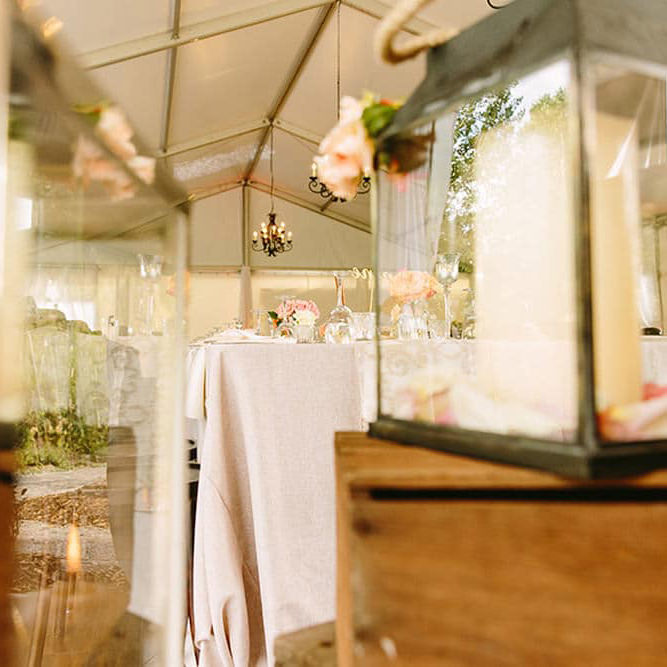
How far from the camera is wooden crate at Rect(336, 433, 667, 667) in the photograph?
1.34ft

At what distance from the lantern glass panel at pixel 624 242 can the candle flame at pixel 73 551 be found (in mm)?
694

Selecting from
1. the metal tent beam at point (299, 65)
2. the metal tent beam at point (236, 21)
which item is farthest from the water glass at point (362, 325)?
the metal tent beam at point (299, 65)

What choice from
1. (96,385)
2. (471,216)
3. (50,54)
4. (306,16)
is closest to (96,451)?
(96,385)

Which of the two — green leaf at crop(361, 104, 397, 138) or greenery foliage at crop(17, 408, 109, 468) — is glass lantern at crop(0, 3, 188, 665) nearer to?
greenery foliage at crop(17, 408, 109, 468)

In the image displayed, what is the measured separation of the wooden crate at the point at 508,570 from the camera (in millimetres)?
410

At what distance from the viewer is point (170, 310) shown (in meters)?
0.47

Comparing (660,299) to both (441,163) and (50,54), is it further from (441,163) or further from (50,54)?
(50,54)

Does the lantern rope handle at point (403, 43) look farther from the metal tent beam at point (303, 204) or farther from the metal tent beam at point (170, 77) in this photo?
the metal tent beam at point (303, 204)

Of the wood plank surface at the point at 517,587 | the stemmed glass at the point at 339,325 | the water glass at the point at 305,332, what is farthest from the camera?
the water glass at the point at 305,332

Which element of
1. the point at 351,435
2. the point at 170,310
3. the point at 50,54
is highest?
the point at 50,54

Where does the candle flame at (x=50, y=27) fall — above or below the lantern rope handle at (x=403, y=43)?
below

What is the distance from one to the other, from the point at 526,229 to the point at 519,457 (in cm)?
20

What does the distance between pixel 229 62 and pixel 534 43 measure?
5.19 m

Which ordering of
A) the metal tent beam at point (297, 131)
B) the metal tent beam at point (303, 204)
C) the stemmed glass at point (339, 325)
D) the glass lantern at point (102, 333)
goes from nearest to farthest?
the glass lantern at point (102, 333), the stemmed glass at point (339, 325), the metal tent beam at point (297, 131), the metal tent beam at point (303, 204)
